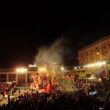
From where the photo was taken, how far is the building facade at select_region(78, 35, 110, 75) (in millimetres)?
42128

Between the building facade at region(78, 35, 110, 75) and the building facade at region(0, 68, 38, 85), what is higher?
the building facade at region(78, 35, 110, 75)

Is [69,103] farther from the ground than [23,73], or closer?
closer

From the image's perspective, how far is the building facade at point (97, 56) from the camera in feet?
138

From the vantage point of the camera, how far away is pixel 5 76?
37.5 metres

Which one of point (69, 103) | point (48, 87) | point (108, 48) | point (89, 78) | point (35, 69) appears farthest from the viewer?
point (108, 48)

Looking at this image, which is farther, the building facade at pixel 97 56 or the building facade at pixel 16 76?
the building facade at pixel 97 56

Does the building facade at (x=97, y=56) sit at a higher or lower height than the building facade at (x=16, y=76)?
higher

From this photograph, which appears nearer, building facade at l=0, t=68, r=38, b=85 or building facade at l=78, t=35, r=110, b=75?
building facade at l=0, t=68, r=38, b=85

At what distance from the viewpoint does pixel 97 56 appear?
51.7 metres

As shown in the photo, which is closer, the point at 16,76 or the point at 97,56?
the point at 16,76

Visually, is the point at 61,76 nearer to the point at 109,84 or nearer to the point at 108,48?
the point at 109,84

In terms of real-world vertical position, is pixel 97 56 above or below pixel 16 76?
above

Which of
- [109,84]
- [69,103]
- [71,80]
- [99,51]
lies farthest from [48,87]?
[99,51]

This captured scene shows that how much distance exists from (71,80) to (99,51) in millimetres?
21890
